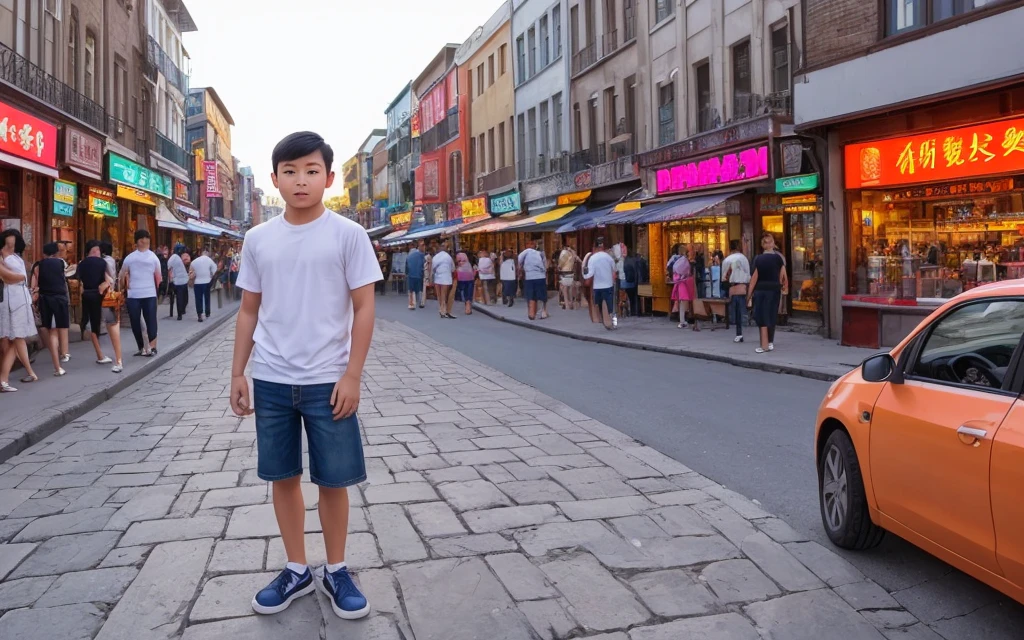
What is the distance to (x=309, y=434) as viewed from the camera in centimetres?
377

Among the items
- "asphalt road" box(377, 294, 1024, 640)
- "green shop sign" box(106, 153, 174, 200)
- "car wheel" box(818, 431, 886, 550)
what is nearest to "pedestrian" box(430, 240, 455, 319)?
"asphalt road" box(377, 294, 1024, 640)

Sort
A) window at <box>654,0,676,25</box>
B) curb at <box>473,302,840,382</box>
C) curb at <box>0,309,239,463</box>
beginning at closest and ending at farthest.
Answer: curb at <box>0,309,239,463</box> → curb at <box>473,302,840,382</box> → window at <box>654,0,676,25</box>

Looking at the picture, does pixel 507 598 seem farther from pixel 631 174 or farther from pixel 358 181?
pixel 358 181

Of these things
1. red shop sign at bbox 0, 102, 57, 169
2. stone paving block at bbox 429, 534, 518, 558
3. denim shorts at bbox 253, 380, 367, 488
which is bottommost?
stone paving block at bbox 429, 534, 518, 558

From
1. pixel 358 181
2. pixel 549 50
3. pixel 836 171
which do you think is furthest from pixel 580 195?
pixel 358 181

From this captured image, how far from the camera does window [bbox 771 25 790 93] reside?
1917 cm

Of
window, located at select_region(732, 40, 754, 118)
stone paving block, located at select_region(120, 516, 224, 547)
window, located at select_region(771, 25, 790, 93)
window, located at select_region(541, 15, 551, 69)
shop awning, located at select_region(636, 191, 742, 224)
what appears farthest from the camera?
window, located at select_region(541, 15, 551, 69)

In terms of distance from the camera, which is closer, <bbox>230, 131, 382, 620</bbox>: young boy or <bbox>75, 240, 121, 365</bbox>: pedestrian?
<bbox>230, 131, 382, 620</bbox>: young boy

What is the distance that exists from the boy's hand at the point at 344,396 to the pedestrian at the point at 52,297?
9323mm

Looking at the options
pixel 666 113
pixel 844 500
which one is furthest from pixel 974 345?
pixel 666 113

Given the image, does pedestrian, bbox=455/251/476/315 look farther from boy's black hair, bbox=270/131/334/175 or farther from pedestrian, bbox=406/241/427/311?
boy's black hair, bbox=270/131/334/175

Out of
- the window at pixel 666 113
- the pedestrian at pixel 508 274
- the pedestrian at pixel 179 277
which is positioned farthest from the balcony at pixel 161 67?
the window at pixel 666 113

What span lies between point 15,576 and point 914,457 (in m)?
4.01

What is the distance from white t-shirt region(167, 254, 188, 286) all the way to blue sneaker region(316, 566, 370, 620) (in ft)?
65.4
